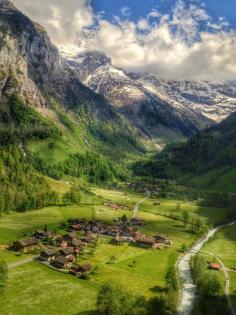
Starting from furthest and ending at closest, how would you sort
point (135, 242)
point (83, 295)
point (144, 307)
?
point (135, 242)
point (83, 295)
point (144, 307)

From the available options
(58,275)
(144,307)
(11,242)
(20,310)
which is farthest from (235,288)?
(11,242)

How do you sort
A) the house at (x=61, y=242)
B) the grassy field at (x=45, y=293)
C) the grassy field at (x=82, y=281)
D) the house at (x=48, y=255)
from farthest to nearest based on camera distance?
1. the house at (x=61, y=242)
2. the house at (x=48, y=255)
3. the grassy field at (x=82, y=281)
4. the grassy field at (x=45, y=293)

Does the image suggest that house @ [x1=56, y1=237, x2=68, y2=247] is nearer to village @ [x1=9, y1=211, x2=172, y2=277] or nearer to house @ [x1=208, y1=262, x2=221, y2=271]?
village @ [x1=9, y1=211, x2=172, y2=277]

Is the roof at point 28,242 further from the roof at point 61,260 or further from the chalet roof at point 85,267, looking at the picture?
the chalet roof at point 85,267

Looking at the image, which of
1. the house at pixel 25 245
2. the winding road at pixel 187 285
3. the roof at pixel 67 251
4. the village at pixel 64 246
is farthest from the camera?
the house at pixel 25 245

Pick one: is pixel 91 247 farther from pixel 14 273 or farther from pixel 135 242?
pixel 14 273

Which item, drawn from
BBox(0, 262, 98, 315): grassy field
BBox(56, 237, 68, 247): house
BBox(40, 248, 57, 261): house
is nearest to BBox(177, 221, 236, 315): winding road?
BBox(0, 262, 98, 315): grassy field

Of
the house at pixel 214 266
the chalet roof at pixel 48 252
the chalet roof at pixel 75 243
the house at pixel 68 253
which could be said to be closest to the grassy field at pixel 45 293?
the chalet roof at pixel 48 252

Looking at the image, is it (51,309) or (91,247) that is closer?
(51,309)

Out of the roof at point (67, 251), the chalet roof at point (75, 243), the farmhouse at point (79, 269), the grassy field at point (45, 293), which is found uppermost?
the chalet roof at point (75, 243)
